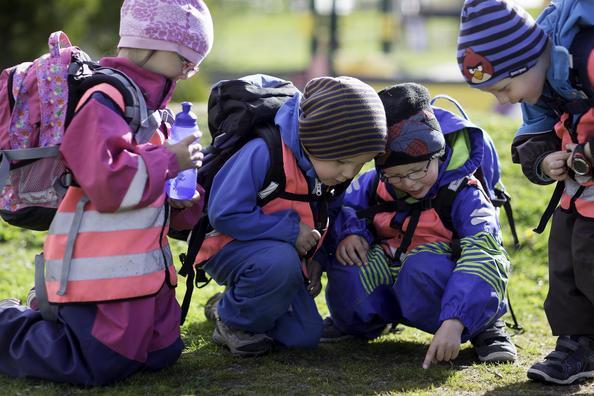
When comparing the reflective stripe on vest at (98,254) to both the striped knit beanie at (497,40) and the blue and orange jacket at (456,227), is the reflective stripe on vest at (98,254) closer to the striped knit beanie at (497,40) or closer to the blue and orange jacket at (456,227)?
the blue and orange jacket at (456,227)

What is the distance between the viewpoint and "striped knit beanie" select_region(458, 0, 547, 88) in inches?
136

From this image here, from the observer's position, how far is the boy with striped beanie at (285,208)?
369 centimetres

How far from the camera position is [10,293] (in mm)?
4949

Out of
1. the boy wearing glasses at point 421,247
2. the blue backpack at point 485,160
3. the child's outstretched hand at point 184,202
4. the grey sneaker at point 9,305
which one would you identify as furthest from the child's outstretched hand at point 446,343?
the grey sneaker at point 9,305

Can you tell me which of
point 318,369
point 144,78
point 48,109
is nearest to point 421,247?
point 318,369

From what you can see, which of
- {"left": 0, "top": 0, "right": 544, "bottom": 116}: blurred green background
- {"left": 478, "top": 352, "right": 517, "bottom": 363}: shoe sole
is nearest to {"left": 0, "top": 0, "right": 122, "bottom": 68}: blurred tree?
{"left": 0, "top": 0, "right": 544, "bottom": 116}: blurred green background

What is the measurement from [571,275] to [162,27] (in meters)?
1.92

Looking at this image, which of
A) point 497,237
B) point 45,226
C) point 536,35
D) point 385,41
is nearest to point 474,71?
point 536,35

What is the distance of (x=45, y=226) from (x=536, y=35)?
2.08 metres

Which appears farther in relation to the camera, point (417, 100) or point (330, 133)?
point (417, 100)

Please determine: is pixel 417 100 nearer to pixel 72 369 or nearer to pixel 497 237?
pixel 497 237

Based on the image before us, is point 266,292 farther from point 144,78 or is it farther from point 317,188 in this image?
point 144,78

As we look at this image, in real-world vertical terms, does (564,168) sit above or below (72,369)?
above

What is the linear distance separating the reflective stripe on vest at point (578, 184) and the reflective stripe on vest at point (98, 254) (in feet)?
5.48
